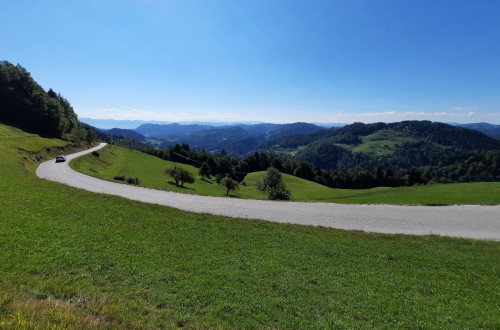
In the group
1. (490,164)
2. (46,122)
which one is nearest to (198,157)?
(46,122)

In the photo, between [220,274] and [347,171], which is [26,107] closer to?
[220,274]

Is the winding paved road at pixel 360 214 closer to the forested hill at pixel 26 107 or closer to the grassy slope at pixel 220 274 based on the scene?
the grassy slope at pixel 220 274

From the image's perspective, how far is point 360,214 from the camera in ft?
75.0

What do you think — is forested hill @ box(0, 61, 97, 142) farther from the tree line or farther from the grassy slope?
the grassy slope

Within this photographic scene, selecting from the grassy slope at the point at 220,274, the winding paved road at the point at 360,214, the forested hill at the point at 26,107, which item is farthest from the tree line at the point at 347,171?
the grassy slope at the point at 220,274

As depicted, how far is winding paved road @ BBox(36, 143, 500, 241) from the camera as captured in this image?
19.4 m

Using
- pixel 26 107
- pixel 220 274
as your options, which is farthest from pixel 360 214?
pixel 26 107

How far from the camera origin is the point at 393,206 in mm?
25312

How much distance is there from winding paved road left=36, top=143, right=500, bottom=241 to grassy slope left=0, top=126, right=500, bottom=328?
265 cm

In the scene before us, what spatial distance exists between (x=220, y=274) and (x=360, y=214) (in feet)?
56.4

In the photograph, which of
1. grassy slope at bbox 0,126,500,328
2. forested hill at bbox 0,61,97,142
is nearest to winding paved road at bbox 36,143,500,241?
grassy slope at bbox 0,126,500,328

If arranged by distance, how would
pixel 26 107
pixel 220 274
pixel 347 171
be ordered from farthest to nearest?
pixel 347 171
pixel 26 107
pixel 220 274

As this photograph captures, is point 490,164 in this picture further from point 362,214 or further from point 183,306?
point 183,306

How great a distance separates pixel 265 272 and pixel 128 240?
7265 millimetres
